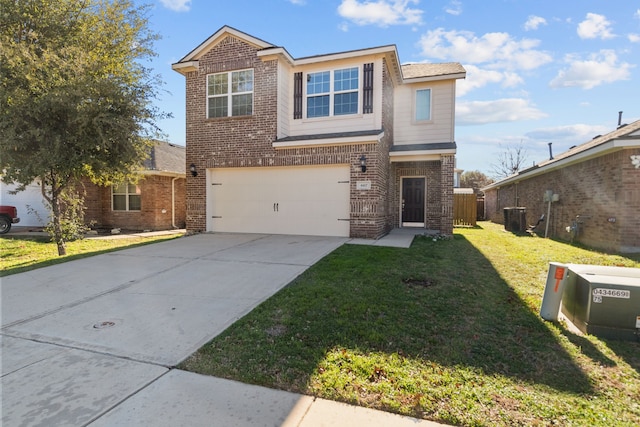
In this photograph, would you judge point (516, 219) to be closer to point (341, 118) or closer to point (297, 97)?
point (341, 118)

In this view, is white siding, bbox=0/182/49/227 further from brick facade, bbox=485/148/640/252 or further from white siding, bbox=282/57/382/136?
brick facade, bbox=485/148/640/252

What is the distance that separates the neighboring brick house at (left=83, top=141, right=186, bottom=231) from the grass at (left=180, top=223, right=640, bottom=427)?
12483mm

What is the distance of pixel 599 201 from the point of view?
9.89 m

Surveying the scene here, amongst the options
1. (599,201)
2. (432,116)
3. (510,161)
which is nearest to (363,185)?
(432,116)

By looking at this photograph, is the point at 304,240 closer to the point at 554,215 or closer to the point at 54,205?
the point at 54,205

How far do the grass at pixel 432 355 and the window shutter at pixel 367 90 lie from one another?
6475mm

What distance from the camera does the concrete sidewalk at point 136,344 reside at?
252cm

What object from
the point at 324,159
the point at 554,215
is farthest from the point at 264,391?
the point at 554,215

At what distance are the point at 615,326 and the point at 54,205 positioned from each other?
1256 centimetres

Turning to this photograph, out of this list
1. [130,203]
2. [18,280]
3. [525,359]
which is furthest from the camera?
[130,203]

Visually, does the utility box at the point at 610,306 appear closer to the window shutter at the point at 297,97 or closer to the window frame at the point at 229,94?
the window shutter at the point at 297,97

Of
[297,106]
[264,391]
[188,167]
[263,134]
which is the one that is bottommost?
[264,391]

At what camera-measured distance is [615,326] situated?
3857mm

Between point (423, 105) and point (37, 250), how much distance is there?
45.1 ft
